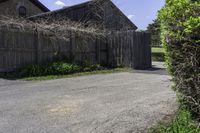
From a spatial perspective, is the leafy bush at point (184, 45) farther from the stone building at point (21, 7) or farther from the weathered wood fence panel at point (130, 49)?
the stone building at point (21, 7)

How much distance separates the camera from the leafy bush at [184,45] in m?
5.85

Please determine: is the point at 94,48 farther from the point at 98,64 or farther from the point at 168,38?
the point at 168,38

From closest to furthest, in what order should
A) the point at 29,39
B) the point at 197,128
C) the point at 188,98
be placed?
the point at 197,128 → the point at 188,98 → the point at 29,39

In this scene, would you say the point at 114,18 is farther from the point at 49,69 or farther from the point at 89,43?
the point at 49,69

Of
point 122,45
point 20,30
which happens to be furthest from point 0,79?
point 122,45

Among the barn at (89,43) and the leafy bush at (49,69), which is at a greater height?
the barn at (89,43)

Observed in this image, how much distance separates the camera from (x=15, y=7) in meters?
30.5

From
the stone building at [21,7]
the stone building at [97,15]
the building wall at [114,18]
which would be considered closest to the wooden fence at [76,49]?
the stone building at [97,15]

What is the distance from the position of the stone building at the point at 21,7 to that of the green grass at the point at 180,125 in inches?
981

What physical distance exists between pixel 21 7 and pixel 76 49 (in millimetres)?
14545

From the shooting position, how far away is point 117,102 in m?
8.38

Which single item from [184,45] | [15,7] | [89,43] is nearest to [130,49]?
[89,43]

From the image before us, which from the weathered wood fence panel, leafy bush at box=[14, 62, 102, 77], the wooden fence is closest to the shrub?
leafy bush at box=[14, 62, 102, 77]

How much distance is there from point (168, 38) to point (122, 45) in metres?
13.8
